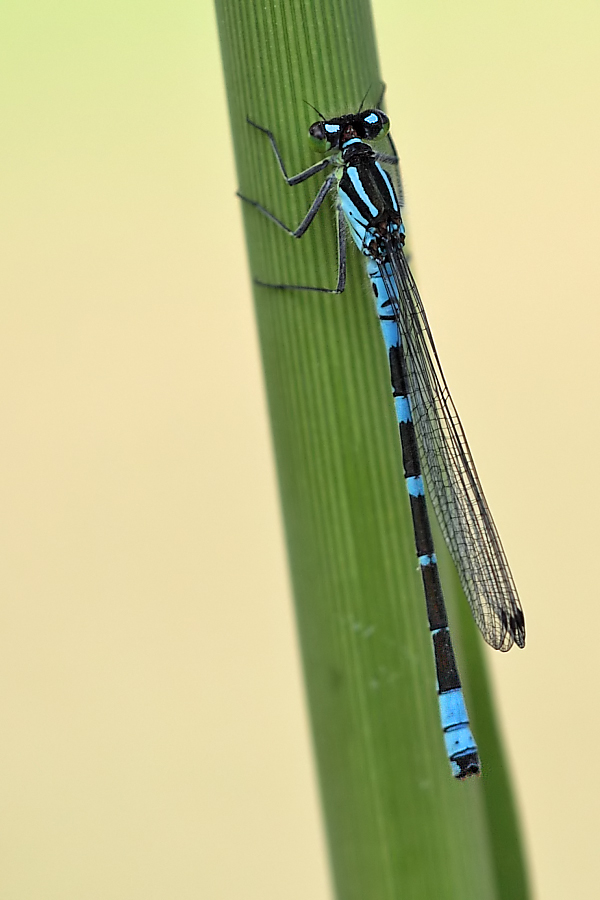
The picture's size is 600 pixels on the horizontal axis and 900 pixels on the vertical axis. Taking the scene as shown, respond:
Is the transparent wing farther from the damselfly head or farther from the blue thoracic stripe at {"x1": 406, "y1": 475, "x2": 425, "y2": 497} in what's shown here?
the damselfly head

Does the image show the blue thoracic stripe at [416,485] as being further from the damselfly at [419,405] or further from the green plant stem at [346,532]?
the green plant stem at [346,532]

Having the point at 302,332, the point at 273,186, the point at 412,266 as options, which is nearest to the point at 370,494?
the point at 302,332

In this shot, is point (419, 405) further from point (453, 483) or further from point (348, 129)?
point (348, 129)

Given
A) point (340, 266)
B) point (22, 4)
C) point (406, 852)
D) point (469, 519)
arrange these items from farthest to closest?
point (22, 4), point (469, 519), point (340, 266), point (406, 852)

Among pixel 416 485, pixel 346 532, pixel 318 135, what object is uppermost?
pixel 318 135

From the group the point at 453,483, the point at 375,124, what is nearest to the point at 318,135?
the point at 375,124

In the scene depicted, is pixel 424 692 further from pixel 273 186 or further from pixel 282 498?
pixel 273 186

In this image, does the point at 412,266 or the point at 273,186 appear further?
the point at 412,266

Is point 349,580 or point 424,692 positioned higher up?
point 349,580
